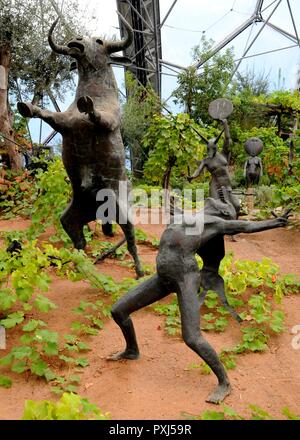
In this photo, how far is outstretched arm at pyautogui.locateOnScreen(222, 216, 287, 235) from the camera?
3.28 metres

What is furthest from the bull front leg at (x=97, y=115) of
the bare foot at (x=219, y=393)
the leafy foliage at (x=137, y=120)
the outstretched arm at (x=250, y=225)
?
the leafy foliage at (x=137, y=120)

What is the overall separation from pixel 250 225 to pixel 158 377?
4.17 feet

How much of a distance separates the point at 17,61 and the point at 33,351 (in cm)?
1137

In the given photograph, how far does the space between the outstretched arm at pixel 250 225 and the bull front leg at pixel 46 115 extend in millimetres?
1911

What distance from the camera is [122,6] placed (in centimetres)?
1753

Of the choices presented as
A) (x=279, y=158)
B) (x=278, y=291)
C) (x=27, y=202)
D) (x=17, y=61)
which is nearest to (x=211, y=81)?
(x=279, y=158)

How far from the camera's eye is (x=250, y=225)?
3371 mm

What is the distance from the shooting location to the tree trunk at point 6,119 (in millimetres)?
11039

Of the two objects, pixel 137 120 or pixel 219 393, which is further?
pixel 137 120

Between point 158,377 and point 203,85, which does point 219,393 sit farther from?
point 203,85

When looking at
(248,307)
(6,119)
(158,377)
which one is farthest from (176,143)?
(158,377)

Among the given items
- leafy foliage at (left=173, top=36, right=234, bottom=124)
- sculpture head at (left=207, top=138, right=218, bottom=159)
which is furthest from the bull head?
leafy foliage at (left=173, top=36, right=234, bottom=124)

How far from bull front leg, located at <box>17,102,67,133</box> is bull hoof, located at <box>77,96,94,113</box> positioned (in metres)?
0.40

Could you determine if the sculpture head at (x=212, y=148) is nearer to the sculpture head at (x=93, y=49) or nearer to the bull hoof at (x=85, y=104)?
the sculpture head at (x=93, y=49)
